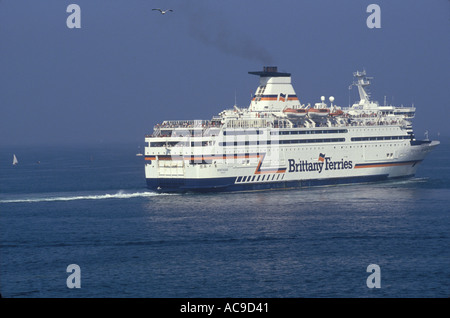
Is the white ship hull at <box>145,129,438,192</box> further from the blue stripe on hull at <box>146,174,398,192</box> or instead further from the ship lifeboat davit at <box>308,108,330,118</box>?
the ship lifeboat davit at <box>308,108,330,118</box>

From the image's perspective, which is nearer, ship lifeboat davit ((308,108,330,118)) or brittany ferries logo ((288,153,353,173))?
brittany ferries logo ((288,153,353,173))

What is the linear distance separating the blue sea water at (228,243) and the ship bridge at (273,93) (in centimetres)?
1107

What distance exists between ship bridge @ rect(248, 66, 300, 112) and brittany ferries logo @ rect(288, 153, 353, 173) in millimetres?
6788

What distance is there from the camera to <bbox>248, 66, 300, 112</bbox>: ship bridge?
2788 inches

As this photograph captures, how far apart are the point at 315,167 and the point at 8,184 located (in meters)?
35.1

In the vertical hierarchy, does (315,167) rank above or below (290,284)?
above

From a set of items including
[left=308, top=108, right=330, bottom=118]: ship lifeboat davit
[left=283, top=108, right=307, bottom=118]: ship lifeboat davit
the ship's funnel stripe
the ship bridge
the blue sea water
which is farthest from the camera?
the ship bridge

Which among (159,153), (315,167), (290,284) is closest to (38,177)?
(159,153)

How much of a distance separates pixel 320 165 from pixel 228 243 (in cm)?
2842

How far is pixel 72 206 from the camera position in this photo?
5588cm

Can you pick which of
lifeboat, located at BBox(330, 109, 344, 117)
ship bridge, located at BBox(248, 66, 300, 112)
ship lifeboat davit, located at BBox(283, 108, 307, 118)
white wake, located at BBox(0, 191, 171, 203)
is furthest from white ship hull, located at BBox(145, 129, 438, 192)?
ship bridge, located at BBox(248, 66, 300, 112)
